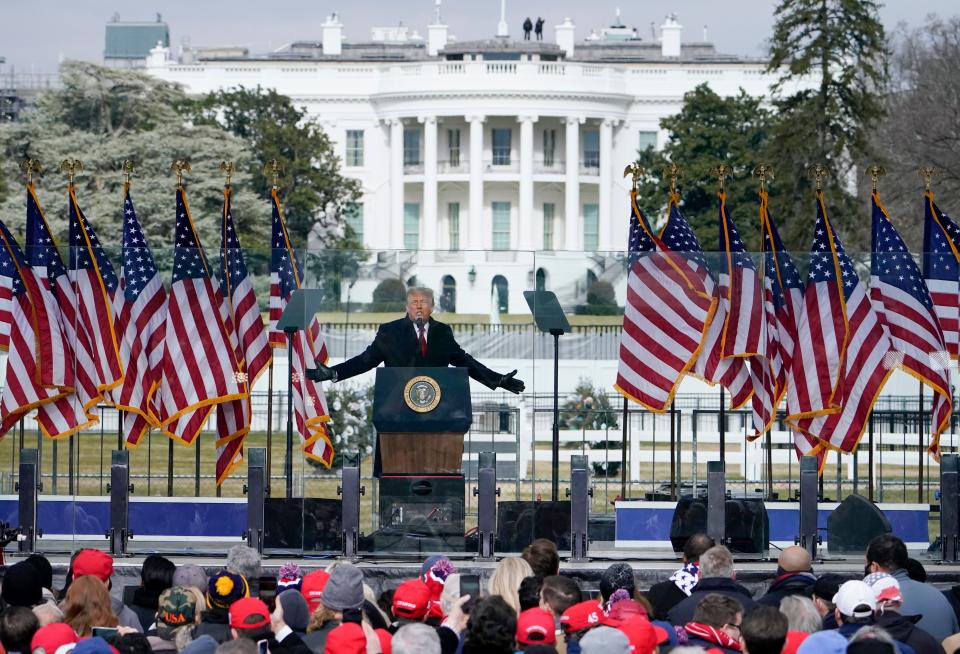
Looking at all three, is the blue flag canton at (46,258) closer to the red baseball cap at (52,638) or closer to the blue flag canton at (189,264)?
the blue flag canton at (189,264)

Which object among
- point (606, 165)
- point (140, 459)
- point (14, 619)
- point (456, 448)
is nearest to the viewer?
point (14, 619)

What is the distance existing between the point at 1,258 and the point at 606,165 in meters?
77.9

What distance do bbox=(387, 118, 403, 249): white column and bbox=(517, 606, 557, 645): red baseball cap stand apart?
85.2 metres

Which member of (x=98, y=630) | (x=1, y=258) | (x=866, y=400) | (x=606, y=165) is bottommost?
(x=98, y=630)

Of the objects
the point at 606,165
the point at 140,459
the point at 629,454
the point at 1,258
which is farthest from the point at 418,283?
the point at 606,165

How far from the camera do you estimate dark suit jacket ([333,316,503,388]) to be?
58.9ft

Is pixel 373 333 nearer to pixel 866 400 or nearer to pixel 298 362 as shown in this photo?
pixel 298 362

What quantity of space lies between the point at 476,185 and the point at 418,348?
3002 inches

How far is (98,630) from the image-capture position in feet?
37.1

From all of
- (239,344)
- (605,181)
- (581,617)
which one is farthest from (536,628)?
(605,181)

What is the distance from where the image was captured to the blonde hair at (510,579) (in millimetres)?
11680

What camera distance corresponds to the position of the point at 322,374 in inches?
693

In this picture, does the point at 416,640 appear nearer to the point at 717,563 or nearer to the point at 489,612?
the point at 489,612

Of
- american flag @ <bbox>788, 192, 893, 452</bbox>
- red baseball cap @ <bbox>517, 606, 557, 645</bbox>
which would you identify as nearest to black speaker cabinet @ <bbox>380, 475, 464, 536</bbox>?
american flag @ <bbox>788, 192, 893, 452</bbox>
